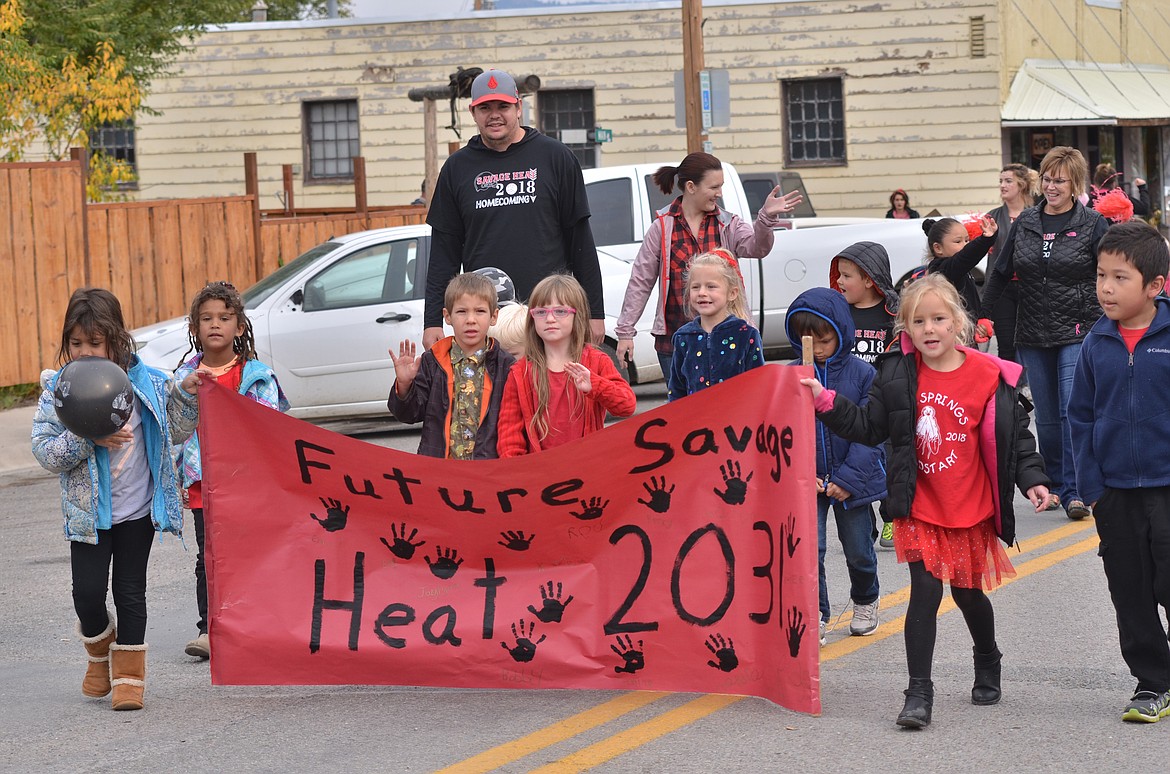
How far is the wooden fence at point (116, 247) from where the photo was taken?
1535cm

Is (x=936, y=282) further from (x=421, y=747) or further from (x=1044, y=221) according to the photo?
(x=1044, y=221)

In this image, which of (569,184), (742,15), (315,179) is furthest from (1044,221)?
(315,179)

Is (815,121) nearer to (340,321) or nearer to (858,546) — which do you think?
(340,321)

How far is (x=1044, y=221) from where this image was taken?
8.72 m

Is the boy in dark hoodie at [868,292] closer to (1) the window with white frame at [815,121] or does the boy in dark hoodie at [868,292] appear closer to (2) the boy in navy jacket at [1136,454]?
(2) the boy in navy jacket at [1136,454]

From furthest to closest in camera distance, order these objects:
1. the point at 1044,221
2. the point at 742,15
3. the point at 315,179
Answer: the point at 315,179, the point at 742,15, the point at 1044,221

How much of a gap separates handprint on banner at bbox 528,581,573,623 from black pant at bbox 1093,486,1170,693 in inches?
72.5

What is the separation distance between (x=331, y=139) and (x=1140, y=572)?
84.6ft

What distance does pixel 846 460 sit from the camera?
6.35m

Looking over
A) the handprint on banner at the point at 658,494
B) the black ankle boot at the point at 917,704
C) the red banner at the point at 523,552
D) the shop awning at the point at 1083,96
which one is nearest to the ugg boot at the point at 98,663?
the red banner at the point at 523,552

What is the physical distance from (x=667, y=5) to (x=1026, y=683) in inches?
930

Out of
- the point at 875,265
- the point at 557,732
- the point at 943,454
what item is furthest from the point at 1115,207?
the point at 557,732

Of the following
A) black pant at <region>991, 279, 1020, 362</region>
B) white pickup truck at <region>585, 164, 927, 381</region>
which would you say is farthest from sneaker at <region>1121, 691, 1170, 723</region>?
white pickup truck at <region>585, 164, 927, 381</region>

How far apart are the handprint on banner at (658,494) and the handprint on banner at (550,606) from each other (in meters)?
0.43
